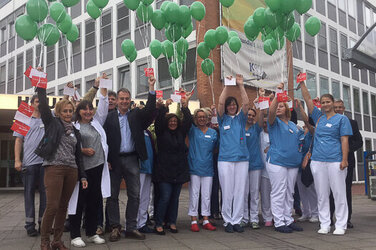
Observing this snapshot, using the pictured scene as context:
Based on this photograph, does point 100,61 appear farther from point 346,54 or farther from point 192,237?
point 192,237

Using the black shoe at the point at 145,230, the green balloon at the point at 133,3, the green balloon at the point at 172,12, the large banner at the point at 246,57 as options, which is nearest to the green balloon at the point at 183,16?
the green balloon at the point at 172,12

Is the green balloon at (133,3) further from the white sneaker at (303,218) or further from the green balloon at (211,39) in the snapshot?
the white sneaker at (303,218)

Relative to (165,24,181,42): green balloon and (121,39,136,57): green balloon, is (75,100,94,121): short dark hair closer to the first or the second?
(165,24,181,42): green balloon

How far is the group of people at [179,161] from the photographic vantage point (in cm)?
507

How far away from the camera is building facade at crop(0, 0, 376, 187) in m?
17.7

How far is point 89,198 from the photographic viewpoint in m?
5.04

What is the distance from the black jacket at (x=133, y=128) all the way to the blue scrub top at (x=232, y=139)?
1204 millimetres

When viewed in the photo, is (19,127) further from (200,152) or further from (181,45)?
(181,45)

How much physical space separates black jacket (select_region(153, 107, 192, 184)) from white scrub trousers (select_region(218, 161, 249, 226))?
0.55m

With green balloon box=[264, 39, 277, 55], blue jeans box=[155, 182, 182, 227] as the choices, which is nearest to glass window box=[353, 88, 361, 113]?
green balloon box=[264, 39, 277, 55]

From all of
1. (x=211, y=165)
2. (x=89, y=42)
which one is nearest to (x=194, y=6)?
(x=211, y=165)

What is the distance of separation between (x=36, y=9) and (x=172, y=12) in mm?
2257

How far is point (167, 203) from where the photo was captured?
5.84 m

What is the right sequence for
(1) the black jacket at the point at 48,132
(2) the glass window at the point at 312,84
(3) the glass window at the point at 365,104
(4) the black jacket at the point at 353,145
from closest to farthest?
(1) the black jacket at the point at 48,132
(4) the black jacket at the point at 353,145
(2) the glass window at the point at 312,84
(3) the glass window at the point at 365,104
